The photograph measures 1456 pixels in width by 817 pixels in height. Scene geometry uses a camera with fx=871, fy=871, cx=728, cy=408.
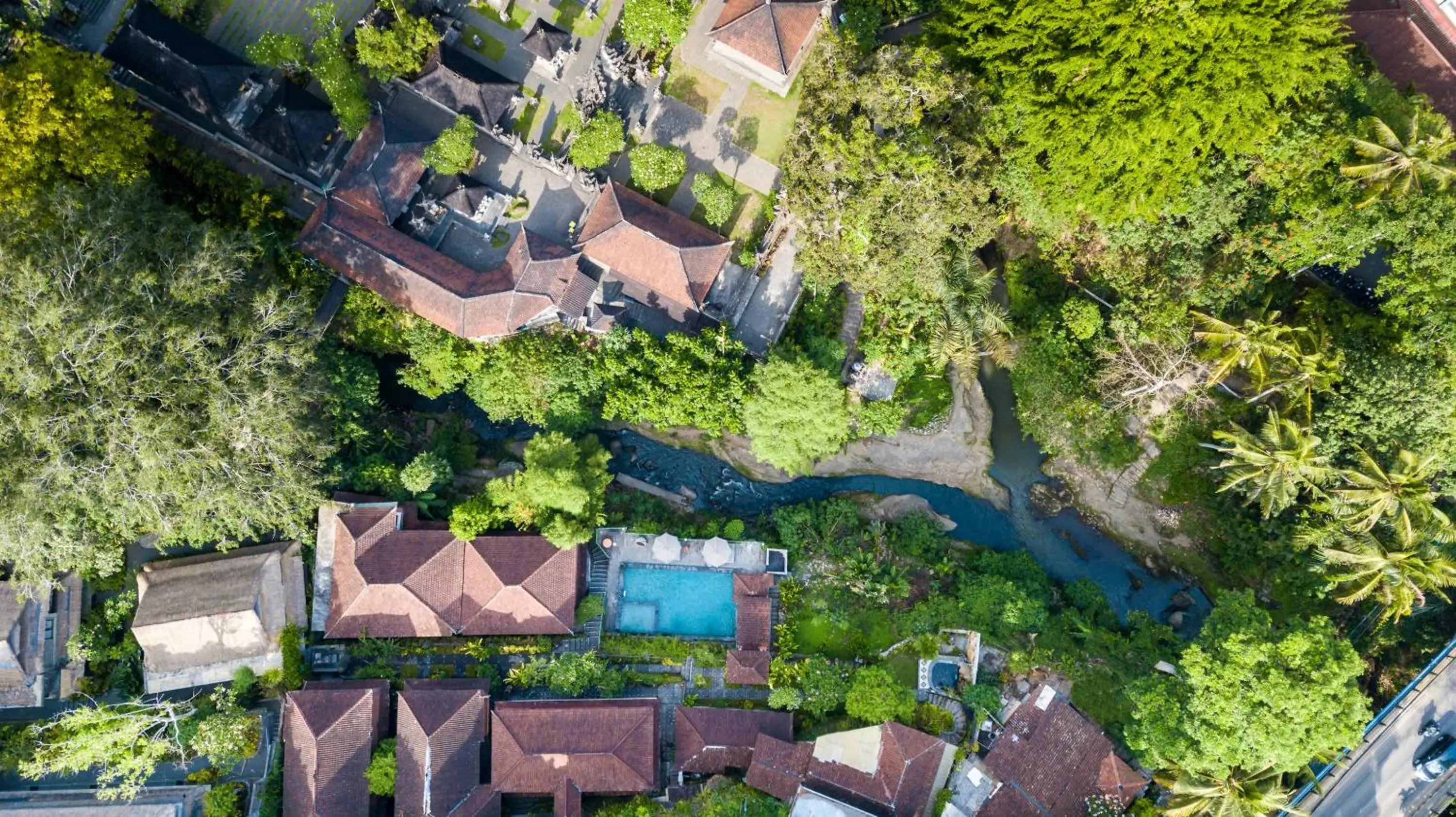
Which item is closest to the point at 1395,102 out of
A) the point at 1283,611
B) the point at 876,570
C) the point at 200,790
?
the point at 1283,611

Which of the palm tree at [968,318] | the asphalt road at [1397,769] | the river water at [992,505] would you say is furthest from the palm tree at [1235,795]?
the palm tree at [968,318]

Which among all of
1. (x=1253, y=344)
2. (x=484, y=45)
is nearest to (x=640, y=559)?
(x=484, y=45)

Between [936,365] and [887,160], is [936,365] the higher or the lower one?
the lower one

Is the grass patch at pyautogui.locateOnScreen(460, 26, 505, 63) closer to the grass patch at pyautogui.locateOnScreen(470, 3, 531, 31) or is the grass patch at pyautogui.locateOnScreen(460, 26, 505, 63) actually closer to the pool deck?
the grass patch at pyautogui.locateOnScreen(470, 3, 531, 31)

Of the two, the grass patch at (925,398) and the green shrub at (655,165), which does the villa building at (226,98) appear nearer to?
the green shrub at (655,165)

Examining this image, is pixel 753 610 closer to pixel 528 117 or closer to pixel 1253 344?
pixel 1253 344
